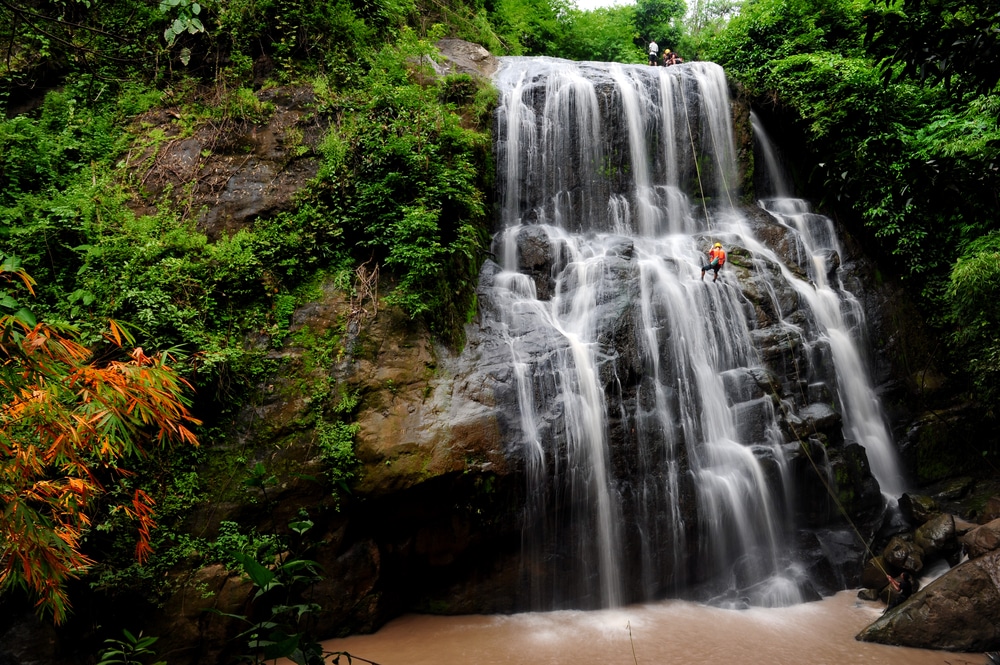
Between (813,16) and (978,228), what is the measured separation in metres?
7.06

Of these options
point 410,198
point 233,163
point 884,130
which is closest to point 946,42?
point 410,198

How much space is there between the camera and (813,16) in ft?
45.9

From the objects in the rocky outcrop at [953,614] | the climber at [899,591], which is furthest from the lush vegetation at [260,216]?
the climber at [899,591]

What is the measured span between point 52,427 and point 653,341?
713 cm

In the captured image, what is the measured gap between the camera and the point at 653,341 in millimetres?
8422

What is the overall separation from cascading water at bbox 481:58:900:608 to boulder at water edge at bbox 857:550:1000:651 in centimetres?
115

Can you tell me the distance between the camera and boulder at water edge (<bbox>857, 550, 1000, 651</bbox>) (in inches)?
234

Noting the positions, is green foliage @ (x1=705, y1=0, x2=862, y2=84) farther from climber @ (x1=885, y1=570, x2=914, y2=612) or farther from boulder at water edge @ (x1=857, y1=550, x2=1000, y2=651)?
boulder at water edge @ (x1=857, y1=550, x2=1000, y2=651)

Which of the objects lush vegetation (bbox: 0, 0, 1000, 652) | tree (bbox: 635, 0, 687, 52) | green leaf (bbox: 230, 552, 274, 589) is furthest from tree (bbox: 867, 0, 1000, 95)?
tree (bbox: 635, 0, 687, 52)

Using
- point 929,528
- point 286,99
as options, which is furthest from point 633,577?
point 286,99

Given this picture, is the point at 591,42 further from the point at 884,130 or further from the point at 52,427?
the point at 52,427

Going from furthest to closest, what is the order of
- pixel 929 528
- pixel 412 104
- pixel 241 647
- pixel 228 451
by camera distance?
pixel 412 104
pixel 929 528
pixel 228 451
pixel 241 647

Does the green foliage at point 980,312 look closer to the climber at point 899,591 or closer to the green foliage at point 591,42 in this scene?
the climber at point 899,591

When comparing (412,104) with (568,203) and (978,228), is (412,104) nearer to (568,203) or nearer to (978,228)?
(568,203)
